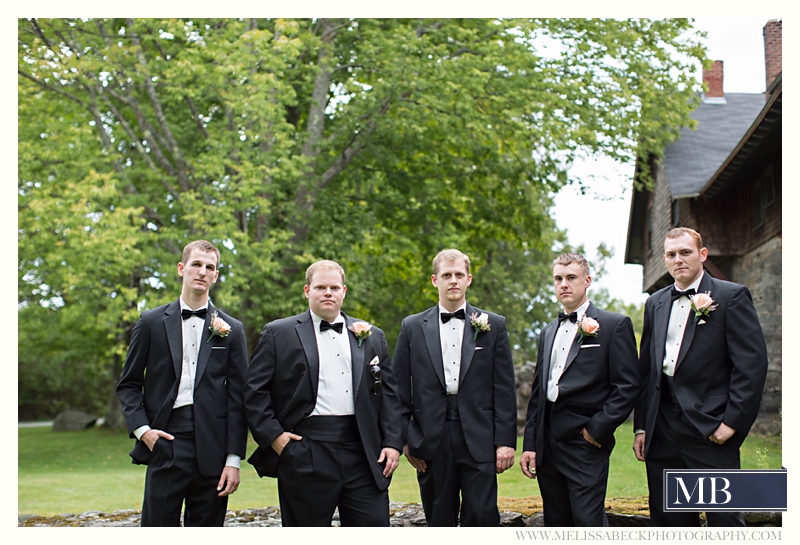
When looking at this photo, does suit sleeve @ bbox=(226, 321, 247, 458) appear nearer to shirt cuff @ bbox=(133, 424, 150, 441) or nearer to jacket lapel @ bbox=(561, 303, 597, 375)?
shirt cuff @ bbox=(133, 424, 150, 441)

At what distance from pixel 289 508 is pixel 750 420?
260 cm

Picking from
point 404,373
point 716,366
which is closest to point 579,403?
point 716,366

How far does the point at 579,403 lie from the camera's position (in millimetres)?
4531

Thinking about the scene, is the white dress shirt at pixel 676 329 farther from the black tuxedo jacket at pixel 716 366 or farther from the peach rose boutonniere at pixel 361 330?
the peach rose boutonniere at pixel 361 330

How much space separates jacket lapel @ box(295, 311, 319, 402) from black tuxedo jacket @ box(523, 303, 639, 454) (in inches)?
53.3

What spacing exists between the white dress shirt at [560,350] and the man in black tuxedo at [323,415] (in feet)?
3.07

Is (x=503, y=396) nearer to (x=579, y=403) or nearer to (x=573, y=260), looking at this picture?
(x=579, y=403)

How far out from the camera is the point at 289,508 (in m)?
4.43

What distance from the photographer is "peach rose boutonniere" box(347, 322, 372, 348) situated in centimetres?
451

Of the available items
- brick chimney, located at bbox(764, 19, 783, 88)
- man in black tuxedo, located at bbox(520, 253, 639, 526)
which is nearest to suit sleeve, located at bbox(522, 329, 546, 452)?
man in black tuxedo, located at bbox(520, 253, 639, 526)

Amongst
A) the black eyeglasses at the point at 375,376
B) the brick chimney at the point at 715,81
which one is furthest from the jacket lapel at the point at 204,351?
the brick chimney at the point at 715,81

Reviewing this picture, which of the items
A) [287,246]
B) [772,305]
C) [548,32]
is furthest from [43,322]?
[772,305]

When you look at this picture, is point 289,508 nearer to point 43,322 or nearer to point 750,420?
point 750,420

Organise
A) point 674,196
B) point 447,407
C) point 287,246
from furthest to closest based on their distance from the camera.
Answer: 1. point 674,196
2. point 287,246
3. point 447,407
